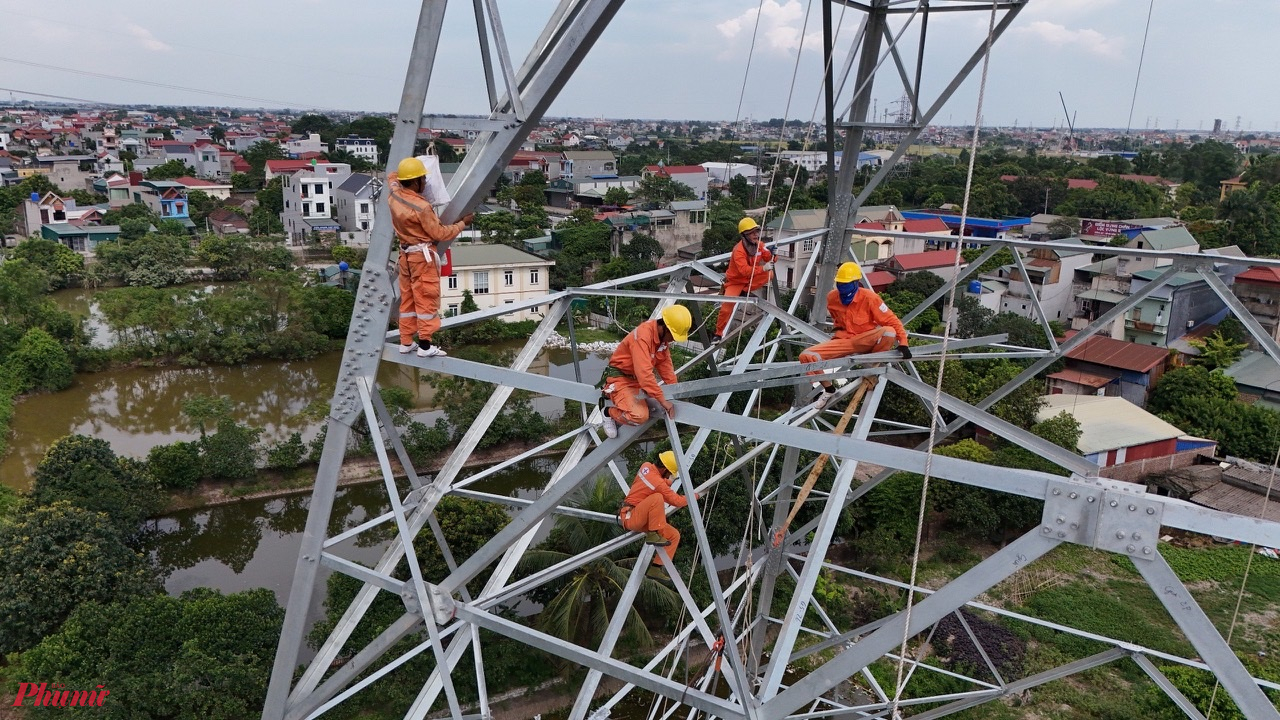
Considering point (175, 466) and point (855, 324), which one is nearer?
point (855, 324)

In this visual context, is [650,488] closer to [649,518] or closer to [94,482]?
[649,518]

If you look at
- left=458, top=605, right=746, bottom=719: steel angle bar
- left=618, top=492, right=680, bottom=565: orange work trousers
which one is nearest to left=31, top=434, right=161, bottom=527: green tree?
left=458, top=605, right=746, bottom=719: steel angle bar

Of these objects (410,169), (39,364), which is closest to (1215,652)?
(410,169)

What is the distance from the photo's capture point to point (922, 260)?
28.3 metres

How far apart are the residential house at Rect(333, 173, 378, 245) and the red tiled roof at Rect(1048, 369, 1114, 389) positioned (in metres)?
29.6

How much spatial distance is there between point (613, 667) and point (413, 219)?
263 centimetres

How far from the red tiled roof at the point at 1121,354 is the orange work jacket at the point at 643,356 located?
16.9m

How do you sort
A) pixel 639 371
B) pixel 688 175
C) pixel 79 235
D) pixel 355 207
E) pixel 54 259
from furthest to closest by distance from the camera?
pixel 688 175, pixel 355 207, pixel 79 235, pixel 54 259, pixel 639 371

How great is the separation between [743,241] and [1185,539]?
39.8ft

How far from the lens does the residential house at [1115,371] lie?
1877 cm

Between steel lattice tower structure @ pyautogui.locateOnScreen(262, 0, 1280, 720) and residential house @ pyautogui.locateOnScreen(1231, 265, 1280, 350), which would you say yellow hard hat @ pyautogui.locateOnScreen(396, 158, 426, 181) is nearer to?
steel lattice tower structure @ pyautogui.locateOnScreen(262, 0, 1280, 720)

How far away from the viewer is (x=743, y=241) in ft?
A: 21.9

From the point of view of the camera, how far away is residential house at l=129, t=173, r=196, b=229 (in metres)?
38.9

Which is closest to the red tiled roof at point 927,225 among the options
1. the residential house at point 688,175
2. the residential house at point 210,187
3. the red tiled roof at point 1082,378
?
the red tiled roof at point 1082,378
